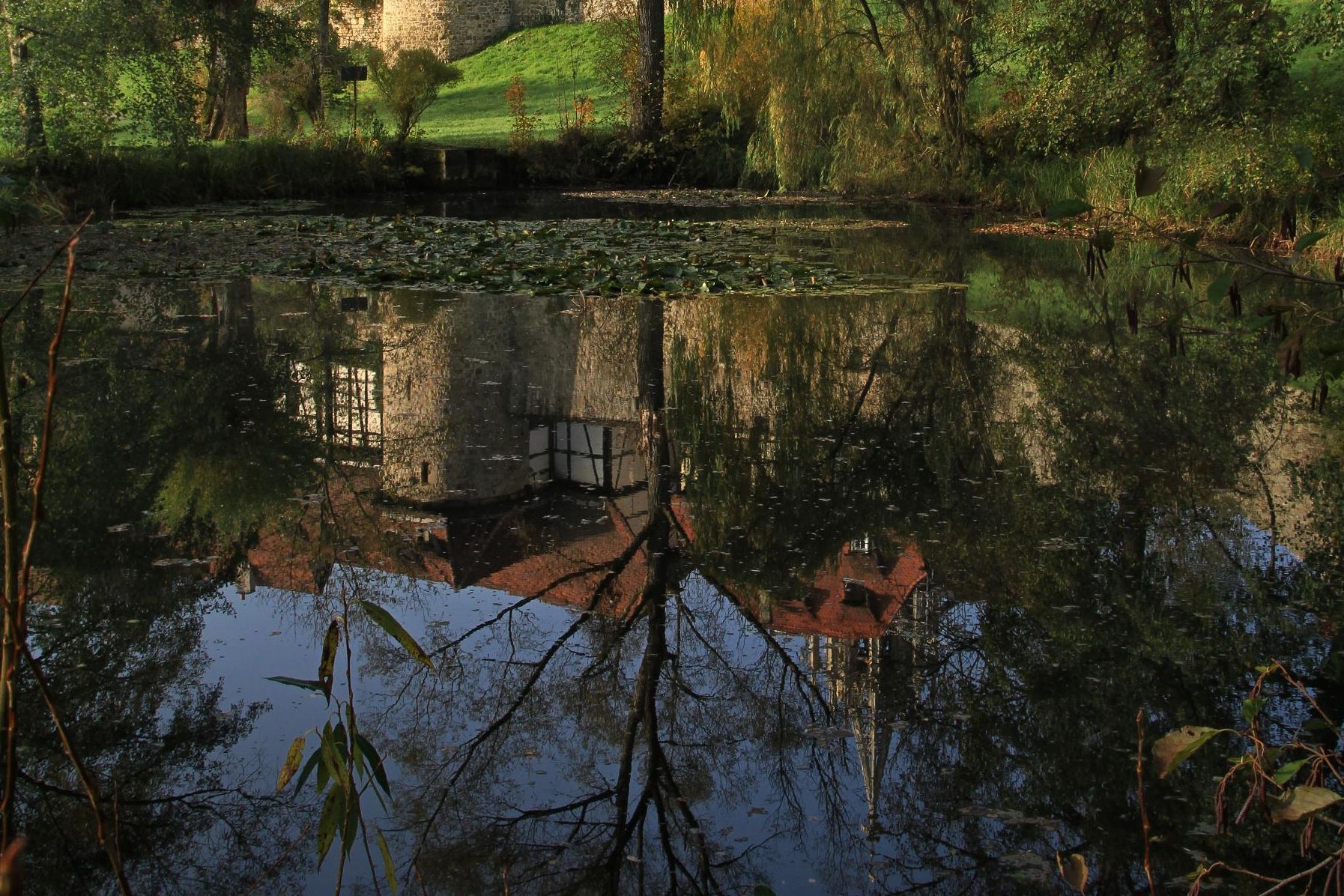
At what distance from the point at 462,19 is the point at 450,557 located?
37.2 m

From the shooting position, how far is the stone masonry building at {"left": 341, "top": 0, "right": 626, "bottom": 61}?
1516 inches

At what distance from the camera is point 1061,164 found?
1619 cm

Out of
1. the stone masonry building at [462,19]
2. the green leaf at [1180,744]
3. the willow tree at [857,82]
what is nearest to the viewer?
the green leaf at [1180,744]

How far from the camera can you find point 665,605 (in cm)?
377

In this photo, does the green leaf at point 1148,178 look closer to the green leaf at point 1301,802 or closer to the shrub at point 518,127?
the green leaf at point 1301,802

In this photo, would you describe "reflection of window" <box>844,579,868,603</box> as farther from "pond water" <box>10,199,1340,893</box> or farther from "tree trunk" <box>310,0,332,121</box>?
"tree trunk" <box>310,0,332,121</box>

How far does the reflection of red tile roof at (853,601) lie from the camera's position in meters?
3.57

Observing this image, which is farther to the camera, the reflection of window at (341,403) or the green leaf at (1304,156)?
the reflection of window at (341,403)

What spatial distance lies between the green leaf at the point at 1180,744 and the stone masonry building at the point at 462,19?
37.8 m

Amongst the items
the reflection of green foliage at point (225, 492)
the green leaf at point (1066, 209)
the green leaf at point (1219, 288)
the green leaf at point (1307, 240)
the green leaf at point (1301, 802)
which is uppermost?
the green leaf at point (1066, 209)

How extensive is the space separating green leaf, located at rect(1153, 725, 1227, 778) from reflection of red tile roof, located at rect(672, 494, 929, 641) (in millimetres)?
1550

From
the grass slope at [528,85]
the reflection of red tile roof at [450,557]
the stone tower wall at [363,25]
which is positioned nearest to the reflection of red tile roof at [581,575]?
the reflection of red tile roof at [450,557]

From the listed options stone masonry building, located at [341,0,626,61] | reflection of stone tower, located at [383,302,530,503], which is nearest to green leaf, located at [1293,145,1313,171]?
reflection of stone tower, located at [383,302,530,503]

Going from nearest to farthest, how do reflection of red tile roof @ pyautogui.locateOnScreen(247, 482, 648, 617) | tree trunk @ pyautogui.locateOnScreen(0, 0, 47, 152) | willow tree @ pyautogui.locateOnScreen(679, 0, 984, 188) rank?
reflection of red tile roof @ pyautogui.locateOnScreen(247, 482, 648, 617) → tree trunk @ pyautogui.locateOnScreen(0, 0, 47, 152) → willow tree @ pyautogui.locateOnScreen(679, 0, 984, 188)
